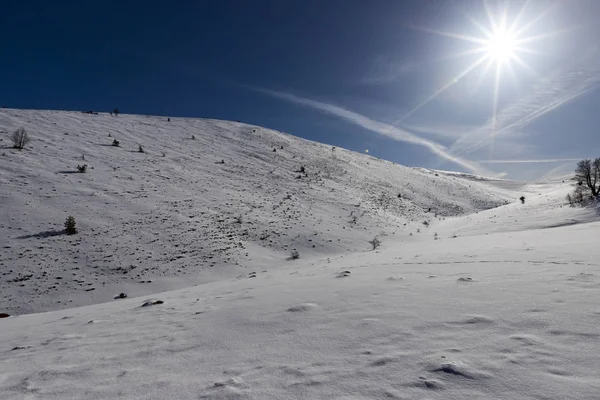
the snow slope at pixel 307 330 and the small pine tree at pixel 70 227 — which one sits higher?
the small pine tree at pixel 70 227

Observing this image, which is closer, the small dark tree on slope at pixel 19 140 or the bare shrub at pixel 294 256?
the bare shrub at pixel 294 256

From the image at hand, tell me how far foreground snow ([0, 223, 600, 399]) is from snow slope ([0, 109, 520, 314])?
7.59 m

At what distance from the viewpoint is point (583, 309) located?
3422 mm

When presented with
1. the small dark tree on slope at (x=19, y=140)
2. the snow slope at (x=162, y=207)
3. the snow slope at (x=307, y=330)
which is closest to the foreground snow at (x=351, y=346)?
the snow slope at (x=307, y=330)

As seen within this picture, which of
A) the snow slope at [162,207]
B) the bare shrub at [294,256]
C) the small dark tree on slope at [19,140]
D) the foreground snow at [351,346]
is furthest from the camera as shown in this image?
the small dark tree on slope at [19,140]

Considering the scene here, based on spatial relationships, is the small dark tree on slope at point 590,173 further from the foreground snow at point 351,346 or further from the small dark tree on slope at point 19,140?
the small dark tree on slope at point 19,140

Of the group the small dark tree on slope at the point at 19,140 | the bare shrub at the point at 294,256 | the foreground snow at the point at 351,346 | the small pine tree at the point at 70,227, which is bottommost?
the foreground snow at the point at 351,346

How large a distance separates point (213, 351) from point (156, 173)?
2331 cm

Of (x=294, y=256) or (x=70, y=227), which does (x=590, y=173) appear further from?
(x=70, y=227)

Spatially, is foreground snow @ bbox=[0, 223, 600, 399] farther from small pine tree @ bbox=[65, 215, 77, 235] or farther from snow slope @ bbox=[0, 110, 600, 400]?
small pine tree @ bbox=[65, 215, 77, 235]

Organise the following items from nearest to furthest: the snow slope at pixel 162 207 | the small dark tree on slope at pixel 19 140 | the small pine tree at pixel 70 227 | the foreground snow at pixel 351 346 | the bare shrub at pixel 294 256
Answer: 1. the foreground snow at pixel 351 346
2. the snow slope at pixel 162 207
3. the small pine tree at pixel 70 227
4. the bare shrub at pixel 294 256
5. the small dark tree on slope at pixel 19 140

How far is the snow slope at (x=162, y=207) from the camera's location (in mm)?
12695

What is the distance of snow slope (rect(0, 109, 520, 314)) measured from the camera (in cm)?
1270

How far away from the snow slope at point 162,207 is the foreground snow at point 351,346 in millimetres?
7586
